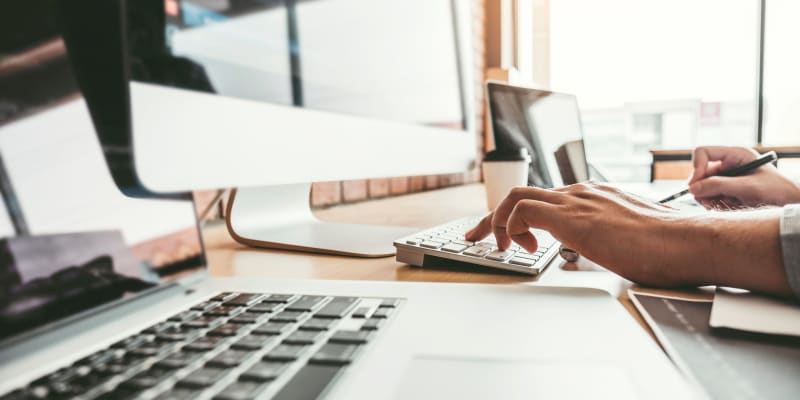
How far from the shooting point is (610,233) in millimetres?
403

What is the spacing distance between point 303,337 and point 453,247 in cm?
27

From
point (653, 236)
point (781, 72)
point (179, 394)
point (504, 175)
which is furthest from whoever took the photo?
point (781, 72)

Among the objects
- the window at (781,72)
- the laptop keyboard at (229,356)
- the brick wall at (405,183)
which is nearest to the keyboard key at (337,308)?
the laptop keyboard at (229,356)

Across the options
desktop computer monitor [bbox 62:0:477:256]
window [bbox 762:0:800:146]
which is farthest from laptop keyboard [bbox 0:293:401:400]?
window [bbox 762:0:800:146]

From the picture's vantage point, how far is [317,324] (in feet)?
0.73

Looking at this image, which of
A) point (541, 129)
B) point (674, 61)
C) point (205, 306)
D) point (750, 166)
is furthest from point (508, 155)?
point (674, 61)

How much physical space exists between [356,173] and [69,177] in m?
0.33

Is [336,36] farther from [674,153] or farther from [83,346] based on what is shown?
[674,153]

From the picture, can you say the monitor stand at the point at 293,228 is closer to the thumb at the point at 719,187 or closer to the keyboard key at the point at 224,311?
the keyboard key at the point at 224,311

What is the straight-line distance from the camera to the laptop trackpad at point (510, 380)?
0.17 meters

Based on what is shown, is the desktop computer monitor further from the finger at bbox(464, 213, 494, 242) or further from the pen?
the pen

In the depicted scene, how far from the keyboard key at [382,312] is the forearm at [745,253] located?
0.91ft

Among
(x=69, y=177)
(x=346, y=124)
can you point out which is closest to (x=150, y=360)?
(x=69, y=177)

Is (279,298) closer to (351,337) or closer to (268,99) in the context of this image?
(351,337)
